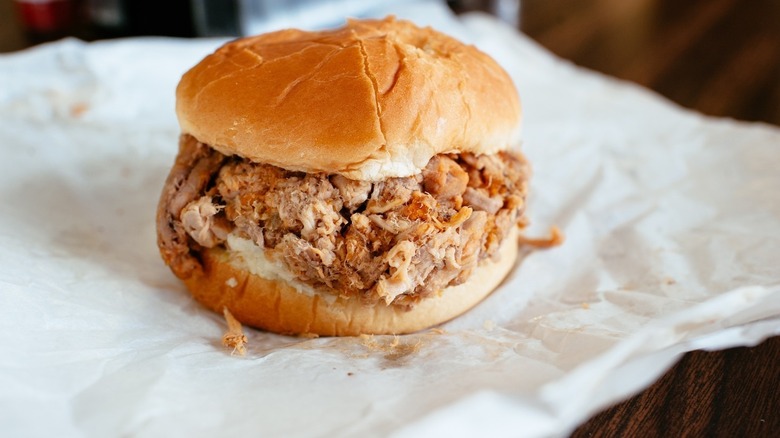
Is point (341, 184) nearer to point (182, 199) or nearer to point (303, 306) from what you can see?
point (303, 306)

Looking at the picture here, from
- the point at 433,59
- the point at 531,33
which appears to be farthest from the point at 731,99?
the point at 433,59

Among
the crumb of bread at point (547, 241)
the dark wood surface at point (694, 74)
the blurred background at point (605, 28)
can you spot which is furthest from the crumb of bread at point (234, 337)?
the blurred background at point (605, 28)

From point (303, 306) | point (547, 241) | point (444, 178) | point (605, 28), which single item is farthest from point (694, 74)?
point (303, 306)

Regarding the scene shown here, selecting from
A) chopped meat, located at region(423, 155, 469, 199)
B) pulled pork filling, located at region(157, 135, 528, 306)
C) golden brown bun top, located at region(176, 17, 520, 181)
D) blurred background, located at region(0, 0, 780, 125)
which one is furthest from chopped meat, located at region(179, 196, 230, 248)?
blurred background, located at region(0, 0, 780, 125)

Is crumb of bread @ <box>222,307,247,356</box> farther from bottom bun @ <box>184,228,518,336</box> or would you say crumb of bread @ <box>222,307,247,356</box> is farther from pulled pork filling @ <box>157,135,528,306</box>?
pulled pork filling @ <box>157,135,528,306</box>

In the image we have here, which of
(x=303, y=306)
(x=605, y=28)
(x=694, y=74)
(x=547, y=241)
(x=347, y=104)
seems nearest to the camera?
(x=347, y=104)

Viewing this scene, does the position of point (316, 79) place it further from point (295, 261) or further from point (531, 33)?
point (531, 33)
